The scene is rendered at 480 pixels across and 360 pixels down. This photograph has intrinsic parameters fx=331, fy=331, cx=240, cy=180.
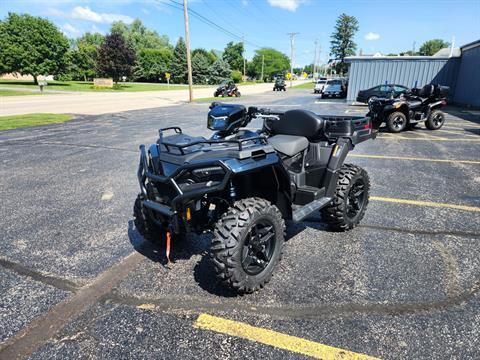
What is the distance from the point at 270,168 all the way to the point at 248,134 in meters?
0.42

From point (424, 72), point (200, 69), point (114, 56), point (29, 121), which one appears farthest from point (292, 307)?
point (200, 69)

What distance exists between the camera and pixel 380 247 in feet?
11.5

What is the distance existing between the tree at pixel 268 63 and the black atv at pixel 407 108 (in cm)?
11853

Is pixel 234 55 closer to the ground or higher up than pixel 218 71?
higher up

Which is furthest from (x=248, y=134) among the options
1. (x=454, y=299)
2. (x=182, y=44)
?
(x=182, y=44)

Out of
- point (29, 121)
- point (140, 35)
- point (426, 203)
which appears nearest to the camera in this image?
point (426, 203)

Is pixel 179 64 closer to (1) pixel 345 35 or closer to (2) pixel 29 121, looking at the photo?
(1) pixel 345 35

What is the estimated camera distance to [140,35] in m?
91.5

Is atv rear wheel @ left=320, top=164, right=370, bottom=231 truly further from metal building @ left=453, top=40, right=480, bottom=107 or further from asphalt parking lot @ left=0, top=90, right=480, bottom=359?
metal building @ left=453, top=40, right=480, bottom=107

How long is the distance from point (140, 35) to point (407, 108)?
94783 millimetres

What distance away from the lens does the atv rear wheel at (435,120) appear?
11578 mm

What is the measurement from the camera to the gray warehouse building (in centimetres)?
1995

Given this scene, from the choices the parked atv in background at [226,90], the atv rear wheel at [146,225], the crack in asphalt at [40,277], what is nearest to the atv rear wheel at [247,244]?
the atv rear wheel at [146,225]

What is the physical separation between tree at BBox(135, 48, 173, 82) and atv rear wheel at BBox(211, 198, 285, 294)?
7689 cm
